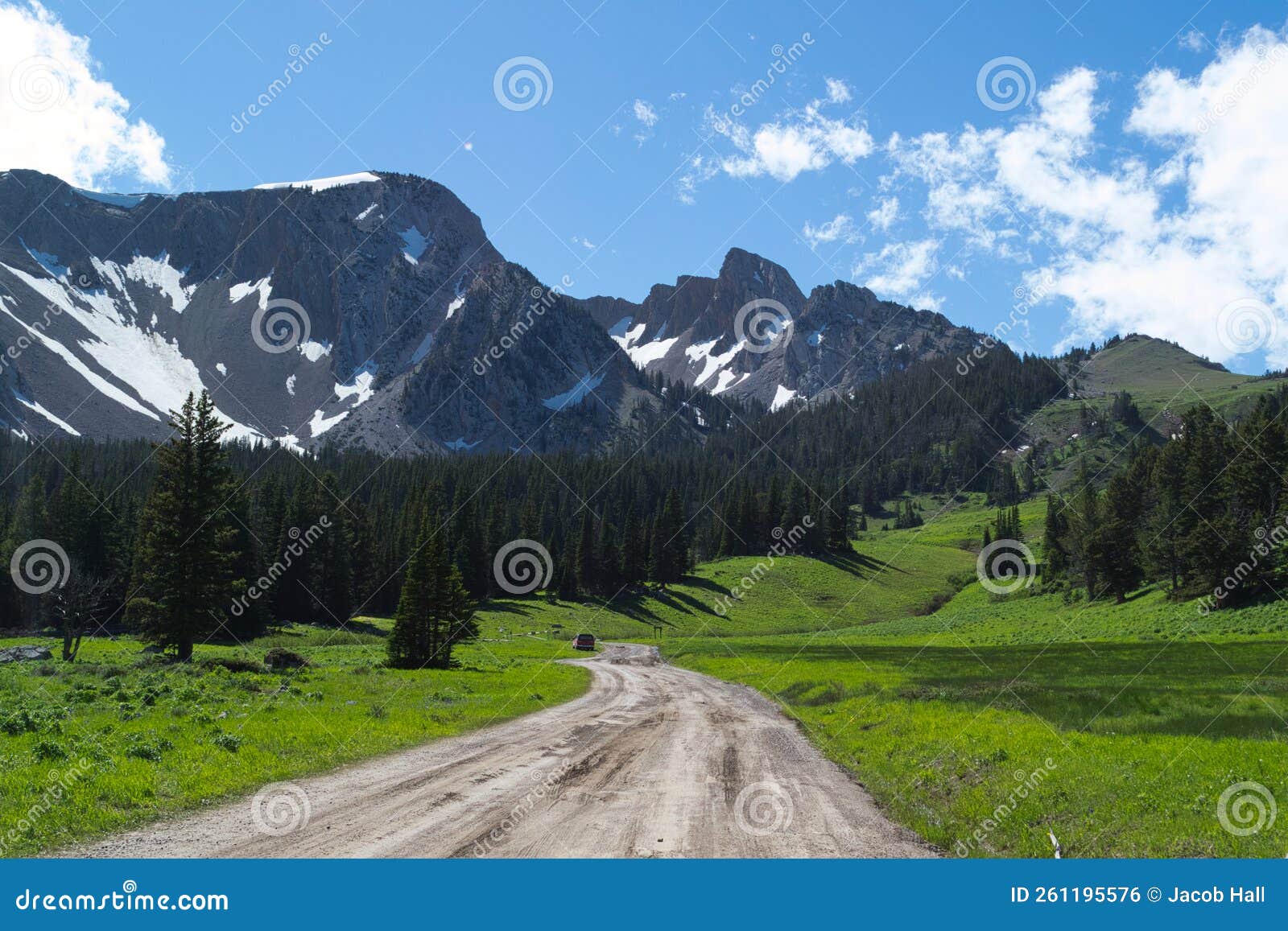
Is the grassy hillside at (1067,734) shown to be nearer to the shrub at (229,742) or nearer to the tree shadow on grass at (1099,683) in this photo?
the tree shadow on grass at (1099,683)

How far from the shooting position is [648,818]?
41.1ft

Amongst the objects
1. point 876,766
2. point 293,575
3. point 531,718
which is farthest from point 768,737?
point 293,575
